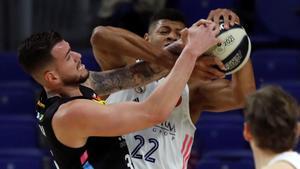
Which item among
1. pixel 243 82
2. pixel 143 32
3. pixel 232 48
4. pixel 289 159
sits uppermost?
pixel 289 159

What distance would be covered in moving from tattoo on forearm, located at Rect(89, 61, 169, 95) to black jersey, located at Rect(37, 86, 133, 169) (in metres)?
0.24

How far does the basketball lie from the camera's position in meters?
3.68

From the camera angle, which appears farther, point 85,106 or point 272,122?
point 85,106

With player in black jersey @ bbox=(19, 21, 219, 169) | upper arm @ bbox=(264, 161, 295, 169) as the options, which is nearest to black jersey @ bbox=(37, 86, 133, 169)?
player in black jersey @ bbox=(19, 21, 219, 169)

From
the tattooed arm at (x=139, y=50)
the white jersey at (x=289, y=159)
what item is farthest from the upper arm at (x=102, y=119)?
the white jersey at (x=289, y=159)

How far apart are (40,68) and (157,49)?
1.87 feet

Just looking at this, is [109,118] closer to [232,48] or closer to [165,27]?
[232,48]

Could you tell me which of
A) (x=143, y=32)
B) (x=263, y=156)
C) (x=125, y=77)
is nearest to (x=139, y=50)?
(x=125, y=77)

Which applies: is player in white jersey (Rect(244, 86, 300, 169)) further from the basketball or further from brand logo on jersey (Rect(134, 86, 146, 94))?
brand logo on jersey (Rect(134, 86, 146, 94))

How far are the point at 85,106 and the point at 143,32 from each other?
3.93 meters

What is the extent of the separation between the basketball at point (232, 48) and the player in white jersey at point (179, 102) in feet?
1.16

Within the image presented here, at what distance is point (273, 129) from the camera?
2.68m

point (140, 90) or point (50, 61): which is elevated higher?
point (50, 61)

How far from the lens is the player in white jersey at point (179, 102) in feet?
13.8
